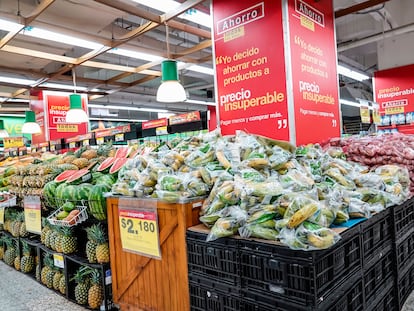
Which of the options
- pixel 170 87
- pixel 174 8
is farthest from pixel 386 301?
pixel 174 8

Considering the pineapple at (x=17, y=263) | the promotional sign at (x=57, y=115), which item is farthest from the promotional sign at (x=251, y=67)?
the promotional sign at (x=57, y=115)

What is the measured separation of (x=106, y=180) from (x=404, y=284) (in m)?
2.33

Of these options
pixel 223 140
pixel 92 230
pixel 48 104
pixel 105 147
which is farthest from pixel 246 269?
pixel 48 104

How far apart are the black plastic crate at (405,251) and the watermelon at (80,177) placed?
2.40 m

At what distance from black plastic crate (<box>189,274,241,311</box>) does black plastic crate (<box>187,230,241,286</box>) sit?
0.03 m

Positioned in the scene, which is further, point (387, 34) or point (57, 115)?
point (57, 115)

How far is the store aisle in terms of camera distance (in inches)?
105

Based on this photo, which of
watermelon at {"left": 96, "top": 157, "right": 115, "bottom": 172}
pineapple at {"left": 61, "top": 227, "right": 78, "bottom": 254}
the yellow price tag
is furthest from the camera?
watermelon at {"left": 96, "top": 157, "right": 115, "bottom": 172}

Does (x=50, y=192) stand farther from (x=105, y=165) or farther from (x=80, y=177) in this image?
(x=105, y=165)

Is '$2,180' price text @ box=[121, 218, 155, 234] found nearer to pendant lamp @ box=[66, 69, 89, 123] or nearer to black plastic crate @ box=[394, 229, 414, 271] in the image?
black plastic crate @ box=[394, 229, 414, 271]

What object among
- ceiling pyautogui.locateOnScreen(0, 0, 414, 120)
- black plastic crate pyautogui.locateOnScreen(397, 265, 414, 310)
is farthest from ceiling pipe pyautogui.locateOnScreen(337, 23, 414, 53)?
black plastic crate pyautogui.locateOnScreen(397, 265, 414, 310)

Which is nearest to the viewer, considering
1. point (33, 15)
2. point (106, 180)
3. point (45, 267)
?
point (106, 180)

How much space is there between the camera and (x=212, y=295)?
1717 mm

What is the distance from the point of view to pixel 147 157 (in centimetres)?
254
